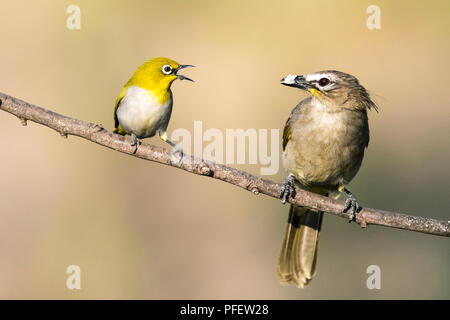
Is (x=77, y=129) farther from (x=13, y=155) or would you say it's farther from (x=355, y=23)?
(x=355, y=23)

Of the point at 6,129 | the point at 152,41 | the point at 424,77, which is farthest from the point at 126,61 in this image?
the point at 424,77

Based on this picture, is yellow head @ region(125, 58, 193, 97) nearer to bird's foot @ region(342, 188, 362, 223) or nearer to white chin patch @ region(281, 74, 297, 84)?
white chin patch @ region(281, 74, 297, 84)

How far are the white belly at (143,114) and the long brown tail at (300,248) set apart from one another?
205cm

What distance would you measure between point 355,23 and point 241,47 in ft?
8.80

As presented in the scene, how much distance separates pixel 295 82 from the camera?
5.46 metres

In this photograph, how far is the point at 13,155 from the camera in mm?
9719

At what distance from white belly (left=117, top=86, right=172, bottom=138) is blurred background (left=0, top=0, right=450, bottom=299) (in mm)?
3471

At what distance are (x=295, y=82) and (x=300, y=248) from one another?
2083 millimetres

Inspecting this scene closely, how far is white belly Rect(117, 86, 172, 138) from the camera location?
17.4 ft

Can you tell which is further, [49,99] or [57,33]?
[57,33]

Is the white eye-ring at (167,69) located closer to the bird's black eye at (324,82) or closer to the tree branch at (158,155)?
the tree branch at (158,155)

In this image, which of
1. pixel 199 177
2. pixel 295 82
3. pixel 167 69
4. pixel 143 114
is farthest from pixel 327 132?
pixel 199 177

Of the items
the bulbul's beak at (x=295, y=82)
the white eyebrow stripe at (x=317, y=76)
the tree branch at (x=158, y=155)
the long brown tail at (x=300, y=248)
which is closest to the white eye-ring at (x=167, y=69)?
the tree branch at (x=158, y=155)

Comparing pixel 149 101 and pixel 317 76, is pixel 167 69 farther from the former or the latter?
pixel 317 76
